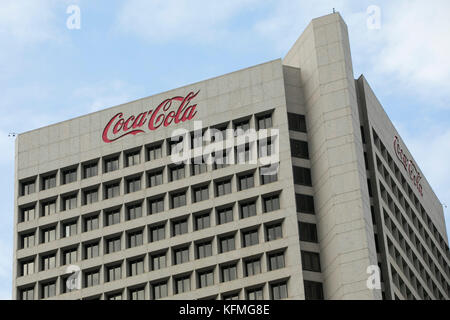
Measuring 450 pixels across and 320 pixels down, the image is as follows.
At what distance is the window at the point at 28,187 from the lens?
407ft

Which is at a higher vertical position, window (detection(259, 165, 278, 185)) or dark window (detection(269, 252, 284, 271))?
window (detection(259, 165, 278, 185))

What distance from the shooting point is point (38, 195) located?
123 metres

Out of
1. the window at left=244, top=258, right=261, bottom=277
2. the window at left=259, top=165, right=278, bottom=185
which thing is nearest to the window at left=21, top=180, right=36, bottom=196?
the window at left=259, top=165, right=278, bottom=185

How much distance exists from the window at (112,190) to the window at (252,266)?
19.8 meters

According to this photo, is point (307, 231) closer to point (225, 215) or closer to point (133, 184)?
point (225, 215)

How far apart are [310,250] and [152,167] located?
73.4ft

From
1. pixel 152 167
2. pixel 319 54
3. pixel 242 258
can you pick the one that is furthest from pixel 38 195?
pixel 319 54

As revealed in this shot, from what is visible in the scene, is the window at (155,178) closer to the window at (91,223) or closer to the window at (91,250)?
the window at (91,223)

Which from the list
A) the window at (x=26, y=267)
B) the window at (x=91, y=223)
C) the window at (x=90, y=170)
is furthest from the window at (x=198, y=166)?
the window at (x=26, y=267)

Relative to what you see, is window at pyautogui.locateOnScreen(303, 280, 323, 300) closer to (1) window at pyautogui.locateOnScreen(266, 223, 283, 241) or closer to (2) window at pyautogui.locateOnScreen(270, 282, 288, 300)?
(2) window at pyautogui.locateOnScreen(270, 282, 288, 300)

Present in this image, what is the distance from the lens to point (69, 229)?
119m

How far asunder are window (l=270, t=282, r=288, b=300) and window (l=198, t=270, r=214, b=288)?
7.19 m

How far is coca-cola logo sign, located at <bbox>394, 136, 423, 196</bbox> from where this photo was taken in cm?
→ 12912
